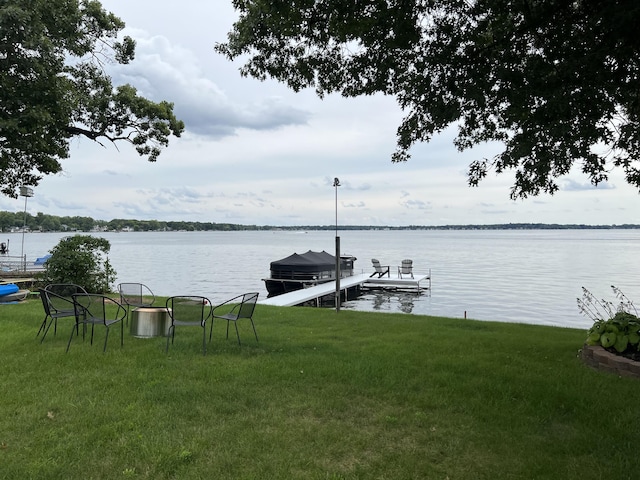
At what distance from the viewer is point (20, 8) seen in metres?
7.44

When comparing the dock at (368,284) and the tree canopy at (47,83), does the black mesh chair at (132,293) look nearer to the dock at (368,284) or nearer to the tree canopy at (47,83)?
the tree canopy at (47,83)

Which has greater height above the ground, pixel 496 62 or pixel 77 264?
pixel 496 62

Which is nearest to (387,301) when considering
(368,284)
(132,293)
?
(368,284)

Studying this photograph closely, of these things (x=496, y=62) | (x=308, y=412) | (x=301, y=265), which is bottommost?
(x=301, y=265)

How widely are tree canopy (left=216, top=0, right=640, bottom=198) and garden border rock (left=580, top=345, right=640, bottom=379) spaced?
204cm

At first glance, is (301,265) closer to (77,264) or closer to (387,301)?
(387,301)

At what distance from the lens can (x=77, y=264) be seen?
13.2 meters

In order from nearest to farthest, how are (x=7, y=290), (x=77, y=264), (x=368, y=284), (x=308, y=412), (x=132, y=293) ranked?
(x=308, y=412) → (x=132, y=293) → (x=7, y=290) → (x=77, y=264) → (x=368, y=284)

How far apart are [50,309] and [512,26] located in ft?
22.9

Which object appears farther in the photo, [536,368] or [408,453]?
[536,368]

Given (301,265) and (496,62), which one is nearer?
(496,62)

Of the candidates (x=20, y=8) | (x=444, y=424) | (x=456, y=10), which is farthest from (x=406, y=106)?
(x=20, y=8)

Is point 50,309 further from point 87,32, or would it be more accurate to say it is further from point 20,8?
point 87,32

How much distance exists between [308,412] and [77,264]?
1162 cm
